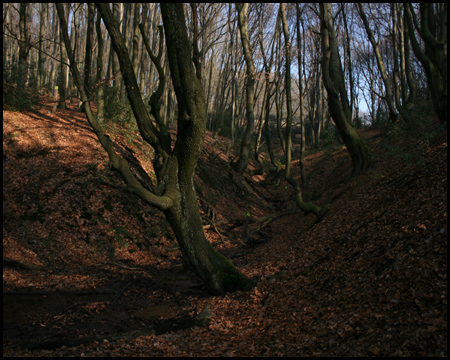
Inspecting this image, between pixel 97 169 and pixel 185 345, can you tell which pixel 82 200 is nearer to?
pixel 97 169

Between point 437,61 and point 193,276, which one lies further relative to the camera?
point 437,61

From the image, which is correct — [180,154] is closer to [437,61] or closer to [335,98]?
[335,98]

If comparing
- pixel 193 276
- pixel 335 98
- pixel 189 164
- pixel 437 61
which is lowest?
pixel 193 276

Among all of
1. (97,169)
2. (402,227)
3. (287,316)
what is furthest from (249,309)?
(97,169)

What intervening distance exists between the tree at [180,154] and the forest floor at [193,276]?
58 centimetres

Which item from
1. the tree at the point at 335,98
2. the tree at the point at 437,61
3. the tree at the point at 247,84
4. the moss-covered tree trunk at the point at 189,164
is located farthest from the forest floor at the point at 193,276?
the tree at the point at 247,84

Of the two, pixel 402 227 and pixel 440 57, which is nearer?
pixel 402 227

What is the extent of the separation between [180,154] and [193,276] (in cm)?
314

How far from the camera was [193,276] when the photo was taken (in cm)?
767

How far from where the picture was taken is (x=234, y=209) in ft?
44.5

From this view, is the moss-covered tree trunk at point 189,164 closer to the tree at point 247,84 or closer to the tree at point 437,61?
the tree at point 437,61

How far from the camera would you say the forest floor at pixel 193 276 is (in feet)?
12.8

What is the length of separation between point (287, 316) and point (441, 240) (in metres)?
2.30

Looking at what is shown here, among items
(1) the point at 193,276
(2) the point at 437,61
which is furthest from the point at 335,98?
(1) the point at 193,276
